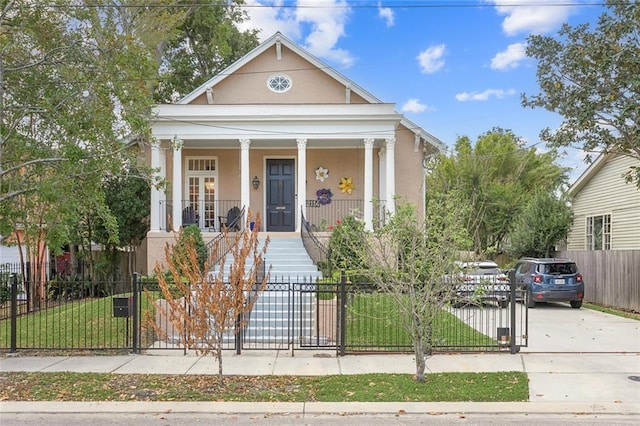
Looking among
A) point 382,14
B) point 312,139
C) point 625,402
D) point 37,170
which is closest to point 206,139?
point 312,139

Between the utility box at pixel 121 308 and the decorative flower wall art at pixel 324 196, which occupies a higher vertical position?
the decorative flower wall art at pixel 324 196

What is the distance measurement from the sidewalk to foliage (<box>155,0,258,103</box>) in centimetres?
2089

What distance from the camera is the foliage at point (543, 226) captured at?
2130 centimetres

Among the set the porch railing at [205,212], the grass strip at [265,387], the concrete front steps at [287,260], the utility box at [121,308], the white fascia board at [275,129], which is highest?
the white fascia board at [275,129]

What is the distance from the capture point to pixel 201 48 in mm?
28812

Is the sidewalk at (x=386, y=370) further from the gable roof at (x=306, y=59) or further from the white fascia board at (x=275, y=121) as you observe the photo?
Answer: the gable roof at (x=306, y=59)

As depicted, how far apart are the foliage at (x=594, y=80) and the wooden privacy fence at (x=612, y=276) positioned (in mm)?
3696

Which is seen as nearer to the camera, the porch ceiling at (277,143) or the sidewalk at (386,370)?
the sidewalk at (386,370)

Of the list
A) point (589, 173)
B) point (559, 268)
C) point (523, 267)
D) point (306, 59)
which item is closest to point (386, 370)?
point (559, 268)

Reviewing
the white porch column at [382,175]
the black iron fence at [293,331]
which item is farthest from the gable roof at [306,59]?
the black iron fence at [293,331]

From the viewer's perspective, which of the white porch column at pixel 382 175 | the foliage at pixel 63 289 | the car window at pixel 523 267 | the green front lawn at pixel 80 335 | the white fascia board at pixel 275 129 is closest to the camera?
the green front lawn at pixel 80 335

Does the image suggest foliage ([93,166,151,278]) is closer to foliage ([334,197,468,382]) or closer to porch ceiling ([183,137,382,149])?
porch ceiling ([183,137,382,149])

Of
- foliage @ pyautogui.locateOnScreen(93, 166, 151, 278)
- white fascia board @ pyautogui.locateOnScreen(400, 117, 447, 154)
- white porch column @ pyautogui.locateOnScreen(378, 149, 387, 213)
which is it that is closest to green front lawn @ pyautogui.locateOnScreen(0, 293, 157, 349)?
foliage @ pyautogui.locateOnScreen(93, 166, 151, 278)

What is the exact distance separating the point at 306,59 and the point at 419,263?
46.4ft
